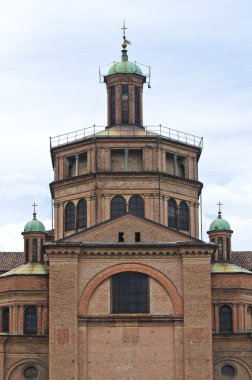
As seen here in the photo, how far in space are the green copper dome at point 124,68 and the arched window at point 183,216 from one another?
1018 cm

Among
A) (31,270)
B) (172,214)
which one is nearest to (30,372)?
(31,270)

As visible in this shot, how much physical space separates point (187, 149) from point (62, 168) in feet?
27.9

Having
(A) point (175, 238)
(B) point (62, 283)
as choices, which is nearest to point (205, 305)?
(A) point (175, 238)

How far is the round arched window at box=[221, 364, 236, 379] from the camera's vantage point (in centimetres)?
6419

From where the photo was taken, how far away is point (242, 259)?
249 feet

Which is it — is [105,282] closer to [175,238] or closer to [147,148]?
[175,238]

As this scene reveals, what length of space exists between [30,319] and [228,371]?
1239 centimetres

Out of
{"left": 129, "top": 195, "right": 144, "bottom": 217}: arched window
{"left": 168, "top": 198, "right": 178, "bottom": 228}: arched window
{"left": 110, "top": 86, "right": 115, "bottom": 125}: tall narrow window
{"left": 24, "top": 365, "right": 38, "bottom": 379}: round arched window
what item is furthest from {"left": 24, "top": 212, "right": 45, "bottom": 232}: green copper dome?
{"left": 24, "top": 365, "right": 38, "bottom": 379}: round arched window

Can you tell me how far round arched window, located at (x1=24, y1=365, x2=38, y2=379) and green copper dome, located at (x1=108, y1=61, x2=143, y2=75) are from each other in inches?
866

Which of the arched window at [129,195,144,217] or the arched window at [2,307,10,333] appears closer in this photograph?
the arched window at [2,307,10,333]

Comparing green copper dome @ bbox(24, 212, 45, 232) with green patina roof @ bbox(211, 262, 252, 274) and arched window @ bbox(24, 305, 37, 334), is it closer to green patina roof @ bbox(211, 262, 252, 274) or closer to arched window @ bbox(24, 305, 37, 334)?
arched window @ bbox(24, 305, 37, 334)

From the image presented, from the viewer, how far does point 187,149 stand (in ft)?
240

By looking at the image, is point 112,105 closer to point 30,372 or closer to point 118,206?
point 118,206

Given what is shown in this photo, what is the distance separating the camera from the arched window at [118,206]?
69500mm
